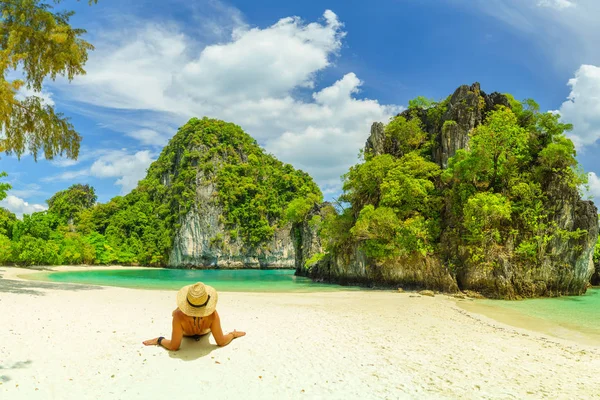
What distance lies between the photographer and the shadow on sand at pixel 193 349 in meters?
6.03

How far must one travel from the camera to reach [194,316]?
614 cm

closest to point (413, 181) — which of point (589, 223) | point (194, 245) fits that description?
point (589, 223)

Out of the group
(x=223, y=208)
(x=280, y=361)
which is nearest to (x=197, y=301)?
(x=280, y=361)

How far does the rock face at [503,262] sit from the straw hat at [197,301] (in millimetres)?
18223

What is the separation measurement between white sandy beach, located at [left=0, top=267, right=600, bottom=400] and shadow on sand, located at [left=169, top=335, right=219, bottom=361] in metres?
0.02

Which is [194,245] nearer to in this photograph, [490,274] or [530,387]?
[490,274]

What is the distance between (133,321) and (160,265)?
233 ft

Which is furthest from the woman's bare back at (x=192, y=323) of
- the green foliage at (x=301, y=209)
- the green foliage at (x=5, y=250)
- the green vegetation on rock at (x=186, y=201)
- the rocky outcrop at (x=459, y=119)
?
the green vegetation on rock at (x=186, y=201)

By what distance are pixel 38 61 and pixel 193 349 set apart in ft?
43.5

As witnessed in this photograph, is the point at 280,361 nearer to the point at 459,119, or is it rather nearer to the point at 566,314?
the point at 566,314

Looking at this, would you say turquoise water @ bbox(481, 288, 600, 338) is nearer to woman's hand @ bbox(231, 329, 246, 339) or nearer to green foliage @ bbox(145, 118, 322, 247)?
woman's hand @ bbox(231, 329, 246, 339)

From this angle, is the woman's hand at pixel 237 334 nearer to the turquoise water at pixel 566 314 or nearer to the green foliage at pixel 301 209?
the turquoise water at pixel 566 314

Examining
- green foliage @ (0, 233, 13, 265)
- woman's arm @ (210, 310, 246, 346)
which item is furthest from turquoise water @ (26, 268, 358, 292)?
woman's arm @ (210, 310, 246, 346)

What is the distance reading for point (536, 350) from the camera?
7859mm
